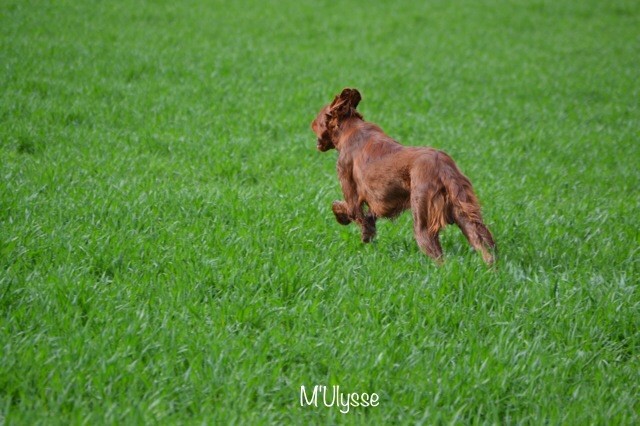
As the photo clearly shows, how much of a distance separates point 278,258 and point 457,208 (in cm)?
116

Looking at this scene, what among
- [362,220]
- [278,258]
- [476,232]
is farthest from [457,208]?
[278,258]

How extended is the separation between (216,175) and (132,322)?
11.3 feet

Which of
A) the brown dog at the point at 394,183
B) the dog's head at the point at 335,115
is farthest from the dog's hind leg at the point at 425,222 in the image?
the dog's head at the point at 335,115

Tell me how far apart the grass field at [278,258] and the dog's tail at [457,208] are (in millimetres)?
265

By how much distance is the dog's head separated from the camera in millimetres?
5285

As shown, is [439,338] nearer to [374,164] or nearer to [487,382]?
[487,382]

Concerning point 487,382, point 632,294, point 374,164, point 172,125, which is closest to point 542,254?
point 632,294

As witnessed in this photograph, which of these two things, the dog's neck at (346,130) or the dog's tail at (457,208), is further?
the dog's neck at (346,130)

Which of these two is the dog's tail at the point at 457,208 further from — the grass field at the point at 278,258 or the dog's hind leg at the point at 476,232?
the grass field at the point at 278,258

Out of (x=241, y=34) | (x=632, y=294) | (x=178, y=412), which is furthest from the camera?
(x=241, y=34)

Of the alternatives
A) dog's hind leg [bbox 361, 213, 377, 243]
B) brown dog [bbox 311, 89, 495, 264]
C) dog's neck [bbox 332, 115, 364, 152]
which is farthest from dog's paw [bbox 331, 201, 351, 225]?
dog's neck [bbox 332, 115, 364, 152]

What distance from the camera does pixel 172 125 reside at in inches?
338

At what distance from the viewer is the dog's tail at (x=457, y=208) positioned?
14.6 ft

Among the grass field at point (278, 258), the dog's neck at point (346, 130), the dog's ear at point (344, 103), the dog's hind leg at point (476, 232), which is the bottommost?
the grass field at point (278, 258)
